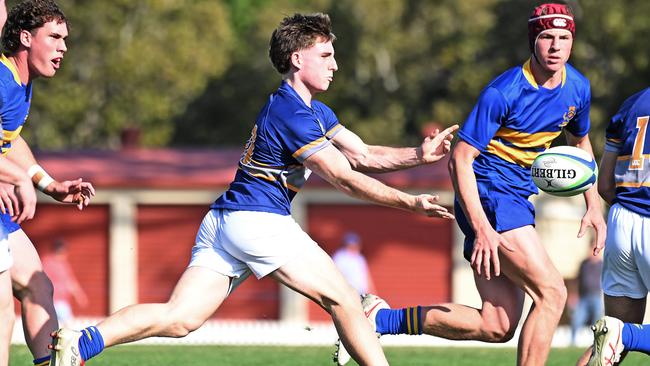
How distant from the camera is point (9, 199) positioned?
6602 millimetres

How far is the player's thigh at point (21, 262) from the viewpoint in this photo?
7285 millimetres

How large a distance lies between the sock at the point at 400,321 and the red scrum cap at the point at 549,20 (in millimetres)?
1810

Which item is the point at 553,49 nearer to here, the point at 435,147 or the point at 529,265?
the point at 435,147

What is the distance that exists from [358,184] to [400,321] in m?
1.51

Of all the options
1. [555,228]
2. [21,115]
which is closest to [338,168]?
[21,115]

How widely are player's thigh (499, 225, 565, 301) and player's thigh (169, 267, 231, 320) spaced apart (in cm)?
166

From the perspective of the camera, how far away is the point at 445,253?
24.8 metres

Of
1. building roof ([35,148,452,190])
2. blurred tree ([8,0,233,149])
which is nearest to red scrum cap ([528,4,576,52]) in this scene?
building roof ([35,148,452,190])

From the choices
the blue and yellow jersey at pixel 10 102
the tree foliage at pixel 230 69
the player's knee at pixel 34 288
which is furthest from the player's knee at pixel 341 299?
the tree foliage at pixel 230 69

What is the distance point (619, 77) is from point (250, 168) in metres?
30.6

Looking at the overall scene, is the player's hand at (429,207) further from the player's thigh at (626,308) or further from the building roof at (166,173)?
the building roof at (166,173)

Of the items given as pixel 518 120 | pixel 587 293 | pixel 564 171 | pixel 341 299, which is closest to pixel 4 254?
pixel 341 299

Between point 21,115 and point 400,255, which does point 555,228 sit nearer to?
point 400,255

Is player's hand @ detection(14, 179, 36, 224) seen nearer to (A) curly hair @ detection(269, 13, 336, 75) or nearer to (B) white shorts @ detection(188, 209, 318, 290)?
(B) white shorts @ detection(188, 209, 318, 290)
